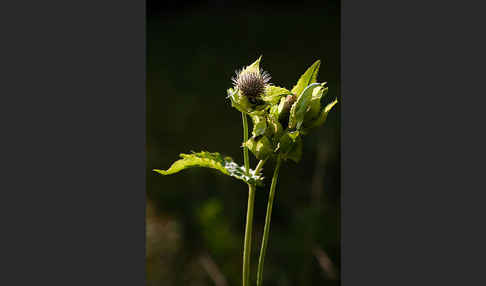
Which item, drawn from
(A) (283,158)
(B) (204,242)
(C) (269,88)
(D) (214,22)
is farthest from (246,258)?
(D) (214,22)

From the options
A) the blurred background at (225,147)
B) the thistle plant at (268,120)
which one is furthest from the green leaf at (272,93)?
the blurred background at (225,147)

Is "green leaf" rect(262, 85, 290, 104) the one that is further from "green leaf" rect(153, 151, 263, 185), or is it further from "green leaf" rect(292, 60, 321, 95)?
"green leaf" rect(153, 151, 263, 185)

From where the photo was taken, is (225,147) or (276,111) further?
(225,147)

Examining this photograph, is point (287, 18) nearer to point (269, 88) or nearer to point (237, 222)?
point (237, 222)

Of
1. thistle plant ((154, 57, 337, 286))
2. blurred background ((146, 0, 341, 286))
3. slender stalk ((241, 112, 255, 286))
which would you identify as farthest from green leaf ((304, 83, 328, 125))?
blurred background ((146, 0, 341, 286))

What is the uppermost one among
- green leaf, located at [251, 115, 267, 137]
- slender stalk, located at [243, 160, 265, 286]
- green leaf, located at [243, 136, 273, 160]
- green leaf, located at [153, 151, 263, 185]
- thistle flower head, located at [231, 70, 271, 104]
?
thistle flower head, located at [231, 70, 271, 104]

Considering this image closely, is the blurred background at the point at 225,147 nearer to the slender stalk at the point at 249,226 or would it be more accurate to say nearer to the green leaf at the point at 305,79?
the slender stalk at the point at 249,226

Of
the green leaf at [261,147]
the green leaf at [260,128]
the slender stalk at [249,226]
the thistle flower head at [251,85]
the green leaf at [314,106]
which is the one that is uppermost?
the thistle flower head at [251,85]

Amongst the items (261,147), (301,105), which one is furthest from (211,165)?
(301,105)

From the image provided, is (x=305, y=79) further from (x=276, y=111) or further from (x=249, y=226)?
(x=249, y=226)
